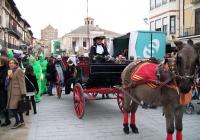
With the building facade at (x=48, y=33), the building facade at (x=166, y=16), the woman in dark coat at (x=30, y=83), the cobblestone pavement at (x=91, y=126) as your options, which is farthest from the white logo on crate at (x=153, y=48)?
the building facade at (x=48, y=33)

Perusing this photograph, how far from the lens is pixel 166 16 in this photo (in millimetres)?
36344

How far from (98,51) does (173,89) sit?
4.62 m

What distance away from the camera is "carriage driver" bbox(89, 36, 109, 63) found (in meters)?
10.3

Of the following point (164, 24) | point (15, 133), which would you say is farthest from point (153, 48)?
point (164, 24)

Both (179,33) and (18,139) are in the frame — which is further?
(179,33)

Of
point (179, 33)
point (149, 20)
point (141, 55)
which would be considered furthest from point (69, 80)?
point (149, 20)

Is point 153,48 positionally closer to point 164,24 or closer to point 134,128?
point 134,128

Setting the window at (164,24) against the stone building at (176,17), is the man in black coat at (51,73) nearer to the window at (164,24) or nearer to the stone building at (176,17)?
the stone building at (176,17)

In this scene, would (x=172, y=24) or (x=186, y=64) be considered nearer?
(x=186, y=64)

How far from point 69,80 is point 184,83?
24.4 ft

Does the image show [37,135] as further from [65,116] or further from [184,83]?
[184,83]

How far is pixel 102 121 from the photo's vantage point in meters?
9.48

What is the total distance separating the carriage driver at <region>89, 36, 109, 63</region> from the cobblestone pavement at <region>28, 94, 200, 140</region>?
1612 millimetres

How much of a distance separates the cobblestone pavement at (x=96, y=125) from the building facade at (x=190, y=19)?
2008cm
